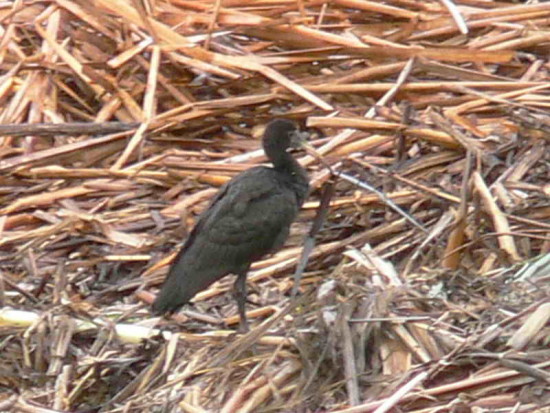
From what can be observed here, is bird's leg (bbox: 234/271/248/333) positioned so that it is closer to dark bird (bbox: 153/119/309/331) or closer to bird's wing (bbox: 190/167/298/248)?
dark bird (bbox: 153/119/309/331)

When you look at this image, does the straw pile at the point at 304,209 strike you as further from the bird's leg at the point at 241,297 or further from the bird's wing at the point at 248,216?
the bird's wing at the point at 248,216

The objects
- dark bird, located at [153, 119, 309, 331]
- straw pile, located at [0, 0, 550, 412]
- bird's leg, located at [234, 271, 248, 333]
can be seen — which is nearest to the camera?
straw pile, located at [0, 0, 550, 412]

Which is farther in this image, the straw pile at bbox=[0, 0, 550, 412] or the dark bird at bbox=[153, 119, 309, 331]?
the dark bird at bbox=[153, 119, 309, 331]

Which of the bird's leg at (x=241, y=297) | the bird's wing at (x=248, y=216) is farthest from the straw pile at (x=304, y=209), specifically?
the bird's wing at (x=248, y=216)

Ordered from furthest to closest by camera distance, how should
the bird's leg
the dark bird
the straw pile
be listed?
the dark bird → the bird's leg → the straw pile

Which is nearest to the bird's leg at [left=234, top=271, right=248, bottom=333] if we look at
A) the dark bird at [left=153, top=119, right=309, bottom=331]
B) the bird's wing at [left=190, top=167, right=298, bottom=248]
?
Answer: the dark bird at [left=153, top=119, right=309, bottom=331]

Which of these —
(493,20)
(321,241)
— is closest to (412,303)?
(321,241)
